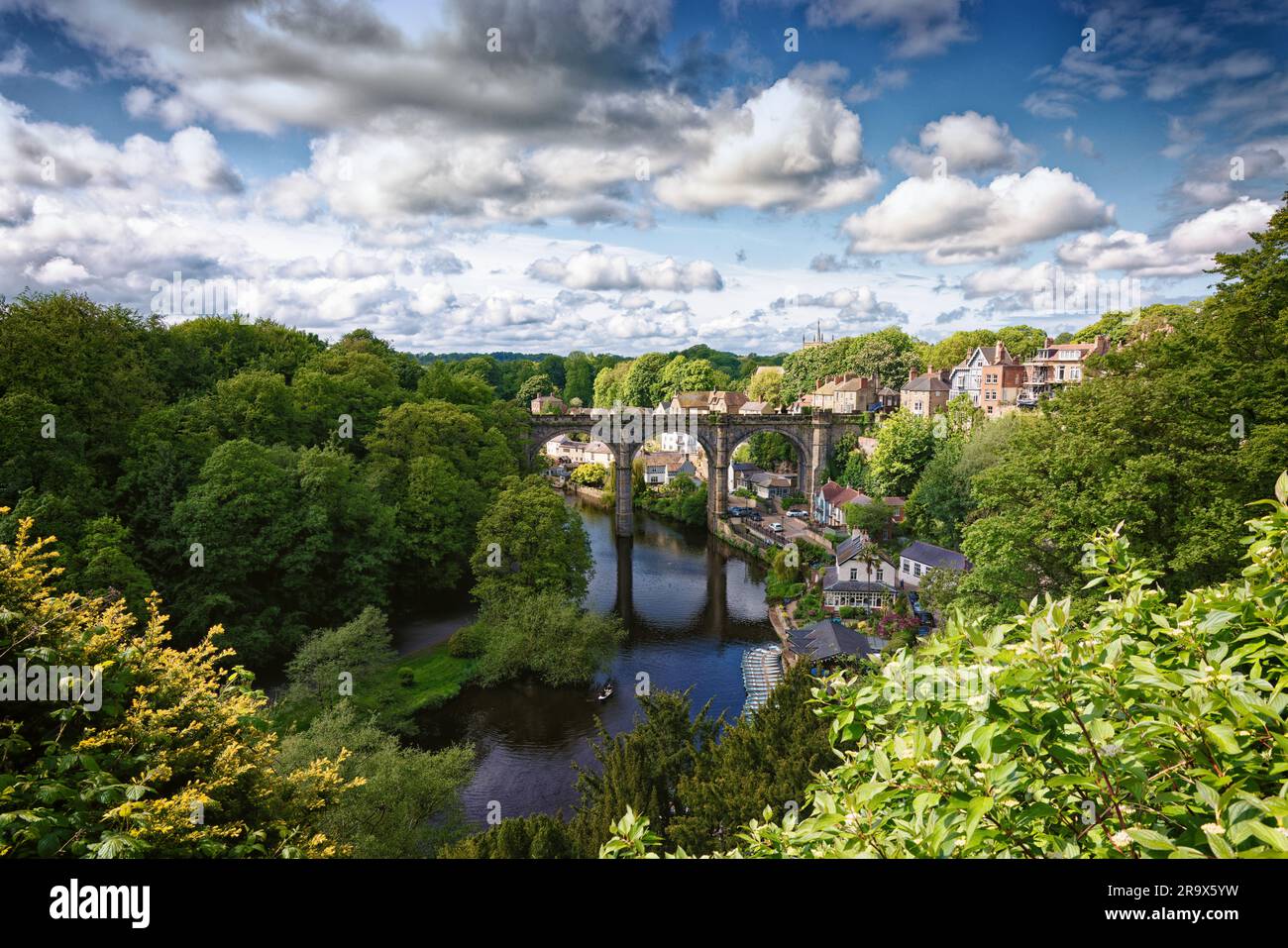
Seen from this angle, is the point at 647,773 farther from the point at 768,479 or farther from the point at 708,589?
the point at 768,479

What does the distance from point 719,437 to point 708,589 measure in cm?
1619

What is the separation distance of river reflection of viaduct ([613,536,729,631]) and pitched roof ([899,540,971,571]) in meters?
8.68

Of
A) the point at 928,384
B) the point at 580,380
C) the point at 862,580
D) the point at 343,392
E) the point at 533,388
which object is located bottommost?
the point at 862,580

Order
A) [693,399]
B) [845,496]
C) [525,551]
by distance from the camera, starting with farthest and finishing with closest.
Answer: [693,399], [845,496], [525,551]

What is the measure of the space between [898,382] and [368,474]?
45.3 meters

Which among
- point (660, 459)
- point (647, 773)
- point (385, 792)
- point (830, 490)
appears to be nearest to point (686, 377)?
point (660, 459)

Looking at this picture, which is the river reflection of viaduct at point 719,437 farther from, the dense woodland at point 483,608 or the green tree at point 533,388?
the green tree at point 533,388

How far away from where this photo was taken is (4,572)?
19.8 feet

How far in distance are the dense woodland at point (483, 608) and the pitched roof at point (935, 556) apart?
9.71 feet

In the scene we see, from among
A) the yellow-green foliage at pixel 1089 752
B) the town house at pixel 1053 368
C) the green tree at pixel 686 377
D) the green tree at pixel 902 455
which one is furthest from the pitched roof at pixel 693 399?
the yellow-green foliage at pixel 1089 752

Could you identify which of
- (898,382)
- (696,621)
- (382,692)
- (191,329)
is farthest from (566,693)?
(898,382)

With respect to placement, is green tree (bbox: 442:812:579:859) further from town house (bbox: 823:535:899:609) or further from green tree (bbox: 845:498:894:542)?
green tree (bbox: 845:498:894:542)

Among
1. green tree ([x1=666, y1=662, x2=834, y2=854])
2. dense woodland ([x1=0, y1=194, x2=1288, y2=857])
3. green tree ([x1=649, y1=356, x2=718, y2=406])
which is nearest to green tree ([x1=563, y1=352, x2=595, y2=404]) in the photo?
green tree ([x1=649, y1=356, x2=718, y2=406])

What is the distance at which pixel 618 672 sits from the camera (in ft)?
79.9
